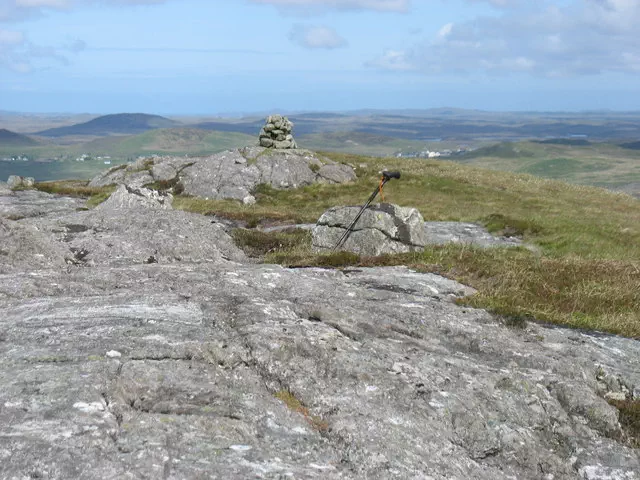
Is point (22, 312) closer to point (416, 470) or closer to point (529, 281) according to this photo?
point (416, 470)

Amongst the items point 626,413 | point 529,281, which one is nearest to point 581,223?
point 529,281

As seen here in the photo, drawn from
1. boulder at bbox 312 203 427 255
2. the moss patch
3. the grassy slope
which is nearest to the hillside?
the moss patch

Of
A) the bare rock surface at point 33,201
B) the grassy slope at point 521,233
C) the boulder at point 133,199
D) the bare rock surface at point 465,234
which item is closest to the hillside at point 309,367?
the grassy slope at point 521,233

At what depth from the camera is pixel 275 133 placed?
68.2 m

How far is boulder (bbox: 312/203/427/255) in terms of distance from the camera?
21656 millimetres

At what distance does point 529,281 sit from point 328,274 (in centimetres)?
527

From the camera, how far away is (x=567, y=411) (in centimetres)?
886

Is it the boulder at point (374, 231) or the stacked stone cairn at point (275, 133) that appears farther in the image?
the stacked stone cairn at point (275, 133)

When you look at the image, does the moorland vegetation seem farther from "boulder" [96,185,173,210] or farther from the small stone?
"boulder" [96,185,173,210]

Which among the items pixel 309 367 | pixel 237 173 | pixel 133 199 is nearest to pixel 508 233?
pixel 133 199

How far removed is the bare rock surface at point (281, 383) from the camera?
6.23m

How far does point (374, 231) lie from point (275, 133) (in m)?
48.5

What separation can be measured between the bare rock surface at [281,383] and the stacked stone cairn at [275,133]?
56697 millimetres

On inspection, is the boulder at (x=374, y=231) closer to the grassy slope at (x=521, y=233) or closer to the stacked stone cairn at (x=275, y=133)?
the grassy slope at (x=521, y=233)
